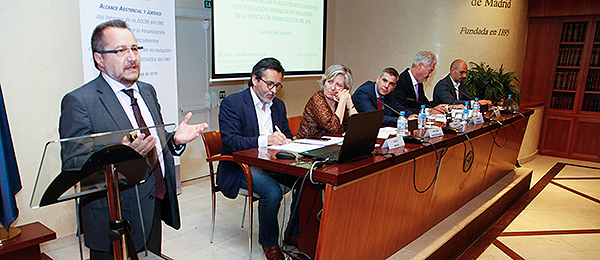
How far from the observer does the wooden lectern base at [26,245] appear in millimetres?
2080

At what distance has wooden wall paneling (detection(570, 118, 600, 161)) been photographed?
5939mm

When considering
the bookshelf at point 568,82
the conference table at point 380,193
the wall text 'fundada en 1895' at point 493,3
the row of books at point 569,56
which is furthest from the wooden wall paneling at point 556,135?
the conference table at point 380,193

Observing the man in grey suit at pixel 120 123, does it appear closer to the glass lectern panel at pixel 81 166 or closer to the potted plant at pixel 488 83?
the glass lectern panel at pixel 81 166

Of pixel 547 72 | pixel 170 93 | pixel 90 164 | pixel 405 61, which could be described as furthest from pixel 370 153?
pixel 547 72

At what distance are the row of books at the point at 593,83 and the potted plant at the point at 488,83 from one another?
1441mm

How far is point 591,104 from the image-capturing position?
5965mm

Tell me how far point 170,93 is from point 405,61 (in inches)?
131

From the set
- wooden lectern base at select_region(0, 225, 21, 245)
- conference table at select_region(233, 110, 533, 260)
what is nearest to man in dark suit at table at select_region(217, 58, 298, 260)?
conference table at select_region(233, 110, 533, 260)

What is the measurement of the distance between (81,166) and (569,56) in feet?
22.7

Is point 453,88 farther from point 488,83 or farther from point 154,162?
point 154,162

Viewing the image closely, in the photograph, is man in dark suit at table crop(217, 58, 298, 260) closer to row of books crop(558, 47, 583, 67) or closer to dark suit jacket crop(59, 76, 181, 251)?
dark suit jacket crop(59, 76, 181, 251)

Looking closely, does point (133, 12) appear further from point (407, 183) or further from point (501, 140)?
point (501, 140)

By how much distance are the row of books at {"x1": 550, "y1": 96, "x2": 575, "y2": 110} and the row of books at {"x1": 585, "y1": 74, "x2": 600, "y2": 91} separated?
0.87 feet

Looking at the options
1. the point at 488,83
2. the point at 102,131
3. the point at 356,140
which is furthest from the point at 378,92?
the point at 102,131
